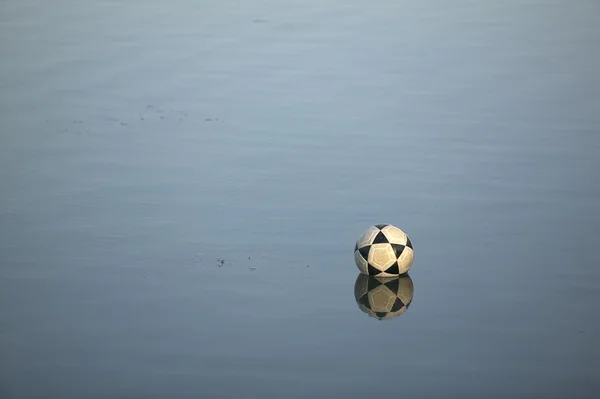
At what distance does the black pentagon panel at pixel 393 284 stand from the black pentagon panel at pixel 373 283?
95mm

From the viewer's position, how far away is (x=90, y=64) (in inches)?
813

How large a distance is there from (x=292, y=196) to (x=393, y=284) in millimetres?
2994

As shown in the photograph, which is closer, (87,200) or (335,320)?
(335,320)

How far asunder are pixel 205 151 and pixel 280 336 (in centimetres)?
621

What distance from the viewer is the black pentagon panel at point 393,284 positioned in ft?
40.7

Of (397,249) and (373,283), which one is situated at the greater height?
(397,249)

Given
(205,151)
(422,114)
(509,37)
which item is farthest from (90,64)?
(509,37)

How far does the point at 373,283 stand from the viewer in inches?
495

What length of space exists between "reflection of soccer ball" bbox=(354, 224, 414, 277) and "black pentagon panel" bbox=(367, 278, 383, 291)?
0.07m

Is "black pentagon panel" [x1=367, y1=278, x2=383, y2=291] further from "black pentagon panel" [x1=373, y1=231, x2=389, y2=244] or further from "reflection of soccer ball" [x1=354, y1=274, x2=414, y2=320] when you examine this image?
"black pentagon panel" [x1=373, y1=231, x2=389, y2=244]

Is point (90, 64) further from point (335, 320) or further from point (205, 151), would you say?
point (335, 320)

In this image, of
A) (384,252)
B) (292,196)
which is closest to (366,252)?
(384,252)

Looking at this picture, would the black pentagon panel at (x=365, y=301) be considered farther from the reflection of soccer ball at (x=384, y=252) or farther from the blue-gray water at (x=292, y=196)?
the reflection of soccer ball at (x=384, y=252)

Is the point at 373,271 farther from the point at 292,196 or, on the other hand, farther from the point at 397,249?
the point at 292,196
